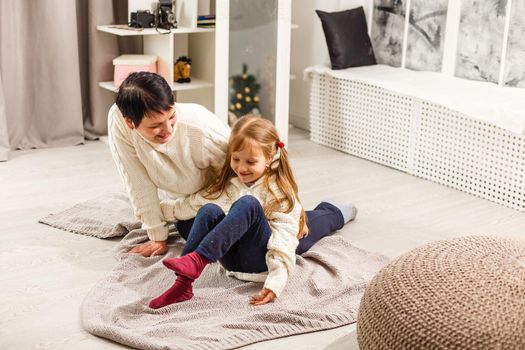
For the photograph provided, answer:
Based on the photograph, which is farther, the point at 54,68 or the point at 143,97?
the point at 54,68

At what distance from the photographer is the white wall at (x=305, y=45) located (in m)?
4.35

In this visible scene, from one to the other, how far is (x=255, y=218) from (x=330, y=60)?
211 centimetres

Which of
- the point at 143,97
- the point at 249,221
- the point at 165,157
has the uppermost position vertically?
the point at 143,97

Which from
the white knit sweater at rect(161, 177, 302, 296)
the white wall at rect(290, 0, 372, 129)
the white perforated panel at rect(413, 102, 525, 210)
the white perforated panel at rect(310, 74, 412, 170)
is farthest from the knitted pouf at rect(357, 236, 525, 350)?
the white wall at rect(290, 0, 372, 129)

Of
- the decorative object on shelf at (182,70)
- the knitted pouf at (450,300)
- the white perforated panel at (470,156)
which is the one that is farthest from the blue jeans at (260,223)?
the decorative object on shelf at (182,70)

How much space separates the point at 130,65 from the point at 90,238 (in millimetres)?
1320

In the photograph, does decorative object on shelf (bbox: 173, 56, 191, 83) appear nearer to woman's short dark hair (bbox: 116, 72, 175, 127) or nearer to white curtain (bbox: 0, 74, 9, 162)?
white curtain (bbox: 0, 74, 9, 162)

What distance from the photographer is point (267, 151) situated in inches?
94.5

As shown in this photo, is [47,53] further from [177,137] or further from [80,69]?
[177,137]

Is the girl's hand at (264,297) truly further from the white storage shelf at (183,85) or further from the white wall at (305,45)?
the white wall at (305,45)

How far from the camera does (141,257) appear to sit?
103 inches

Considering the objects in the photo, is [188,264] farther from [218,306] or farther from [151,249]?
[151,249]

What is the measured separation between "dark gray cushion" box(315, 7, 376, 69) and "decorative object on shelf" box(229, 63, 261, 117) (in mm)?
456

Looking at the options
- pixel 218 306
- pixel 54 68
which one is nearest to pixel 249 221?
pixel 218 306
